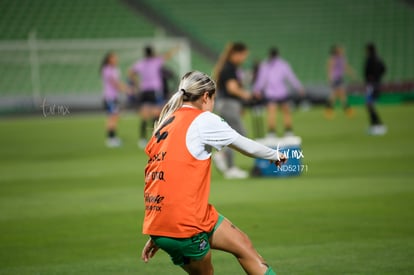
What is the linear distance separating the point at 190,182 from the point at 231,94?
29.3 feet

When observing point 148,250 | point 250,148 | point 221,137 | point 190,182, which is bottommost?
point 148,250

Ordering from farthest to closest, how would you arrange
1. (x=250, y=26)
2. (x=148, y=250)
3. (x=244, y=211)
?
(x=250, y=26) < (x=244, y=211) < (x=148, y=250)

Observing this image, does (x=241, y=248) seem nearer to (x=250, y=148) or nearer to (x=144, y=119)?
(x=250, y=148)

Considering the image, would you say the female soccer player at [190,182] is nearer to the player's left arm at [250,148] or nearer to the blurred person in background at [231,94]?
the player's left arm at [250,148]

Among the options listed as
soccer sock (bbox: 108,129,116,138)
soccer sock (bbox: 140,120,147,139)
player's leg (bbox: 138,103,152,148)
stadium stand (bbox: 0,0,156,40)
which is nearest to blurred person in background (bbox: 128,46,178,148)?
player's leg (bbox: 138,103,152,148)

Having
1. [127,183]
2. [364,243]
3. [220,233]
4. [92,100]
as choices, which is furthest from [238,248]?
[92,100]

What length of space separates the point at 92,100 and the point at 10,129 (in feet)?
28.3

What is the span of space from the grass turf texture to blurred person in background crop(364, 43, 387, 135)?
1.42 meters

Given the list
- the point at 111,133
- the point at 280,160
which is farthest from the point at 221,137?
the point at 111,133

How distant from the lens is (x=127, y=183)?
14.1 m

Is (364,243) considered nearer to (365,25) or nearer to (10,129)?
(10,129)

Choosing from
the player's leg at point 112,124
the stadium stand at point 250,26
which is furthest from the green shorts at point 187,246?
the stadium stand at point 250,26

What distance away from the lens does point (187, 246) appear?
17.7 feet

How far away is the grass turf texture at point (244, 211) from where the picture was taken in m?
8.06
